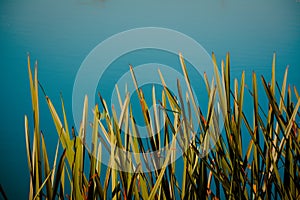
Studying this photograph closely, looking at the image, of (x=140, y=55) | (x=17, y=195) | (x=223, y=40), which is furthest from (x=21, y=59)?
(x=223, y=40)

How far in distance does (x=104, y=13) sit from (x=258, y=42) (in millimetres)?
527

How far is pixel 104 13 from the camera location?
43.5 inches

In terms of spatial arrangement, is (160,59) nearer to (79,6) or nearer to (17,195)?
(79,6)

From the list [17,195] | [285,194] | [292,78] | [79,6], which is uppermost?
[79,6]

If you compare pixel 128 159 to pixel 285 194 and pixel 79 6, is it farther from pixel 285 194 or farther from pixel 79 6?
pixel 79 6

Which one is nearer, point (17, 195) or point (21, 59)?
point (21, 59)

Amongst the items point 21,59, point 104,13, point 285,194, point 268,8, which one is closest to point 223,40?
point 268,8

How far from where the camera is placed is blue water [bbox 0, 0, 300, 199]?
1107 millimetres

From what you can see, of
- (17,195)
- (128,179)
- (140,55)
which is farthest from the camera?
(17,195)

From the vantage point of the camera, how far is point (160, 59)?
3.62ft

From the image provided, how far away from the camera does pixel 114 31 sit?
1.10m

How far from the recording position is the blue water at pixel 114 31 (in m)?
1.11

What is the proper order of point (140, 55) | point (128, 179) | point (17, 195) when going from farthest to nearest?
1. point (17, 195)
2. point (140, 55)
3. point (128, 179)

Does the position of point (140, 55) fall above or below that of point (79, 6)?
below
